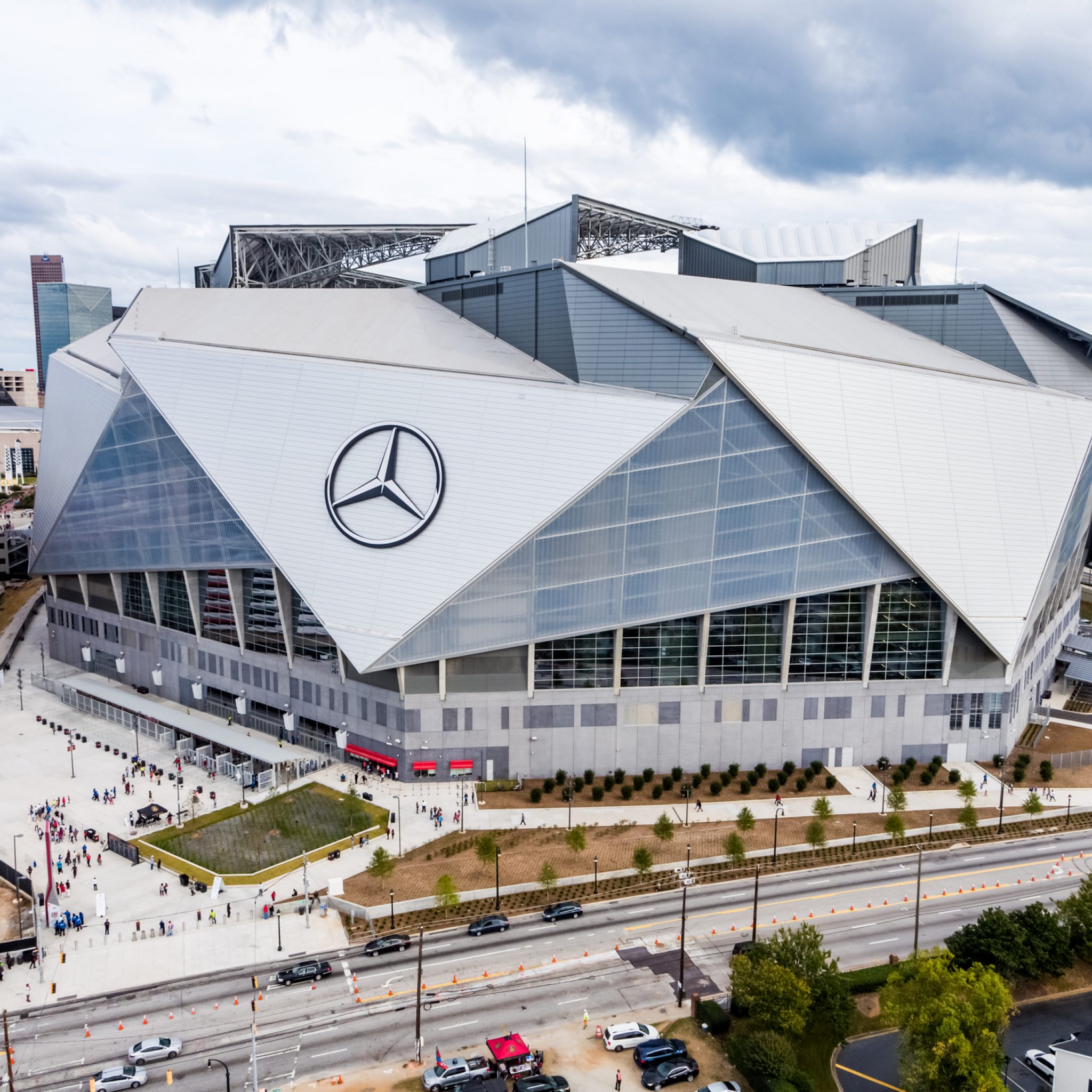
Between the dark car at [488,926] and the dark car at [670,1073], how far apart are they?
12.3 meters

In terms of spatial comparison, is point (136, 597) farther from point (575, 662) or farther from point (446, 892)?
point (446, 892)

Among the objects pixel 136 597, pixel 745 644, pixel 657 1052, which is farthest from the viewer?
pixel 136 597

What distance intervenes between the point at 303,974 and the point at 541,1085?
12889 mm

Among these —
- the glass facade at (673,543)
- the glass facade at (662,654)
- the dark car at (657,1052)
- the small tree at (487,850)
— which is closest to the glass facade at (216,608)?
the glass facade at (673,543)

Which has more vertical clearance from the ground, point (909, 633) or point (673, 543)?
point (673, 543)

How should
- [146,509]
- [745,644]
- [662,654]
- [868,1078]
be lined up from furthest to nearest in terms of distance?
[146,509], [745,644], [662,654], [868,1078]

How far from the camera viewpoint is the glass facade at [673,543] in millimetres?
62562

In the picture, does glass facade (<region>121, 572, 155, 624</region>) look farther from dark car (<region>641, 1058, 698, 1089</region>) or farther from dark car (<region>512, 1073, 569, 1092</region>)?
dark car (<region>641, 1058, 698, 1089</region>)

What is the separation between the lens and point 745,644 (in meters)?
66.8

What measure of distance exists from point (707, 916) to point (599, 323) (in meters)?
38.9

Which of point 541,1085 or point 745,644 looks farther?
point 745,644

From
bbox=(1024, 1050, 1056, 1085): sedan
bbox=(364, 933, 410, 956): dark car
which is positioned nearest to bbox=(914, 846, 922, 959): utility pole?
bbox=(1024, 1050, 1056, 1085): sedan

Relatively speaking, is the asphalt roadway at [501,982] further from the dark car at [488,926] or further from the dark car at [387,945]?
the dark car at [488,926]

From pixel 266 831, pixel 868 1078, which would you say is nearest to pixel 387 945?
pixel 266 831
